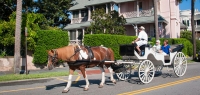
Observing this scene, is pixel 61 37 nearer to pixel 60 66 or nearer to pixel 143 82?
pixel 60 66

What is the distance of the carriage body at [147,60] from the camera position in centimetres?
925

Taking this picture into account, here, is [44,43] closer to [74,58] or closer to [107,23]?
[107,23]

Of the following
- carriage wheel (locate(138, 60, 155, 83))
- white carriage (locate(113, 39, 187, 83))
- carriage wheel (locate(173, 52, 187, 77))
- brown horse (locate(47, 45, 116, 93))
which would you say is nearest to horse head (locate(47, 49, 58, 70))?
brown horse (locate(47, 45, 116, 93))

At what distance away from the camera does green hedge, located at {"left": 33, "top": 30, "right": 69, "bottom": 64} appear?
55.5 feet

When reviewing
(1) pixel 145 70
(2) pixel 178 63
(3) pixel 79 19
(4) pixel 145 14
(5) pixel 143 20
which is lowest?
(1) pixel 145 70

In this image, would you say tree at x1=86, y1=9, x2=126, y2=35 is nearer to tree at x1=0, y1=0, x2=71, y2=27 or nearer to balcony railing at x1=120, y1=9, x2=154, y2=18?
balcony railing at x1=120, y1=9, x2=154, y2=18

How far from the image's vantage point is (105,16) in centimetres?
2506

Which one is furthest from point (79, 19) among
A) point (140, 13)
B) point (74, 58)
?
point (74, 58)

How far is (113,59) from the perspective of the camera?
31.7 feet

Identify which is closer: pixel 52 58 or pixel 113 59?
pixel 52 58

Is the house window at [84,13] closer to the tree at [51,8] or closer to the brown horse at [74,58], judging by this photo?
the tree at [51,8]

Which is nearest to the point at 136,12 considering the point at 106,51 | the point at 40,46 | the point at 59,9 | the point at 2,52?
the point at 59,9

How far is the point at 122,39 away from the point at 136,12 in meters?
12.3

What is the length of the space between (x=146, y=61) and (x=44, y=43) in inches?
419
